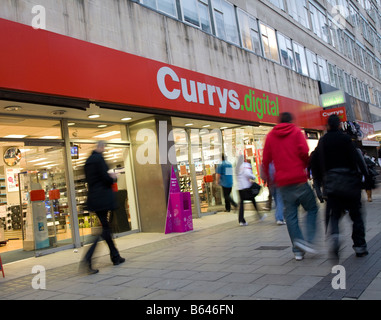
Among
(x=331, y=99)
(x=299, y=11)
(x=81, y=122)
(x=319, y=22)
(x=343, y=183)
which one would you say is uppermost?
(x=319, y=22)

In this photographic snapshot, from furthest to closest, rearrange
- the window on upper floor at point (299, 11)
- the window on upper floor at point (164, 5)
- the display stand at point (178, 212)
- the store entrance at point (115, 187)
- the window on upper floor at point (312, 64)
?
the window on upper floor at point (312, 64), the window on upper floor at point (299, 11), the window on upper floor at point (164, 5), the display stand at point (178, 212), the store entrance at point (115, 187)

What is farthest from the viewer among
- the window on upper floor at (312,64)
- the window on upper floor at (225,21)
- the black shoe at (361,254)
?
the window on upper floor at (312,64)

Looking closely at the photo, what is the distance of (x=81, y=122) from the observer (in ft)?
30.5

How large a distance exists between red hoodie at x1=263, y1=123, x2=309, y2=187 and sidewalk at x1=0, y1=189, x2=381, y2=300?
110cm

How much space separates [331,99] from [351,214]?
1699 centimetres

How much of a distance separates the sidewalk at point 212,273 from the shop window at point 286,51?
10.8 m

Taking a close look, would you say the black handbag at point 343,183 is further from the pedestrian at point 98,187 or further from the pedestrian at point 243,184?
the pedestrian at point 243,184

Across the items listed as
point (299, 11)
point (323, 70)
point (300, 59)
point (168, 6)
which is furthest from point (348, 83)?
point (168, 6)

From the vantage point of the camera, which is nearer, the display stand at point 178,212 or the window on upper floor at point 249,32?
the display stand at point 178,212

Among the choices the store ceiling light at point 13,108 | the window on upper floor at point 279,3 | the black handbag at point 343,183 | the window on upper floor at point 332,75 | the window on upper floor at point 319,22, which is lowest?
the black handbag at point 343,183

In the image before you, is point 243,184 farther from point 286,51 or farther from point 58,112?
point 286,51

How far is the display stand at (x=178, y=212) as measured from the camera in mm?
9367

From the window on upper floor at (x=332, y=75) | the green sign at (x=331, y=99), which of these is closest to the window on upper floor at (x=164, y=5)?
the green sign at (x=331, y=99)

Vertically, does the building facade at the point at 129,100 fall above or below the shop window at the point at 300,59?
below
